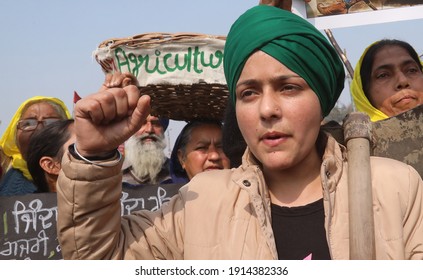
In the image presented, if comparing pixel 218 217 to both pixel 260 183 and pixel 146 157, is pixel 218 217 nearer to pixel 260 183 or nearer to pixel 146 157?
pixel 260 183

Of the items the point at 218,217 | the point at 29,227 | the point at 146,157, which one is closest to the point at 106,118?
the point at 218,217

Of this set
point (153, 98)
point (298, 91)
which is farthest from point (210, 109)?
point (298, 91)

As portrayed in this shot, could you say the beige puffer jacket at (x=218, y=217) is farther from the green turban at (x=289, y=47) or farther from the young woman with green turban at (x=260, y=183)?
the green turban at (x=289, y=47)

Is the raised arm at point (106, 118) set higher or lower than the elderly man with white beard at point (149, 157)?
higher

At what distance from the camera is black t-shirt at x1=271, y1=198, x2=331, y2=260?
5.74 ft

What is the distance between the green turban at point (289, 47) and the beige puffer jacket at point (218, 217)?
0.20 m

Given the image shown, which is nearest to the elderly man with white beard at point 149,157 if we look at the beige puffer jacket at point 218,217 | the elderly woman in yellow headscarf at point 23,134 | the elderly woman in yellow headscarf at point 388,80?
the elderly woman in yellow headscarf at point 23,134

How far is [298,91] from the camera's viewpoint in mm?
1799

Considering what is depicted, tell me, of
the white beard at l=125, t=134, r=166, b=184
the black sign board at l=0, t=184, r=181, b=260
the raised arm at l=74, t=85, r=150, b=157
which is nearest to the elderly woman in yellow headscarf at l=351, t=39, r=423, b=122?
the raised arm at l=74, t=85, r=150, b=157

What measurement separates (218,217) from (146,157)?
3.78 metres

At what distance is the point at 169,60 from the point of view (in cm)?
313

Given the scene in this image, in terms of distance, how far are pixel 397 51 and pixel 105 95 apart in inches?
82.3

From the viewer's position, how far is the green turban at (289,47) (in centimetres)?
179
